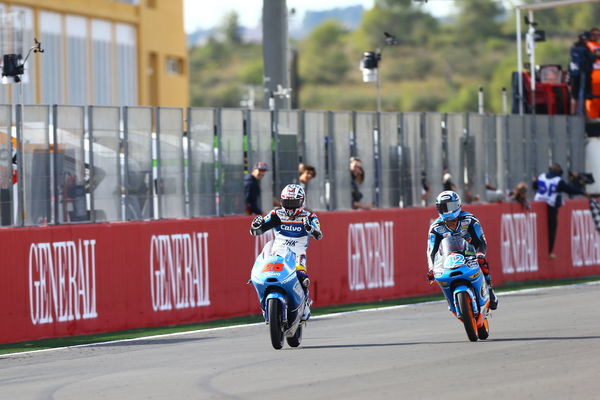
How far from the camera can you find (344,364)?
12711mm

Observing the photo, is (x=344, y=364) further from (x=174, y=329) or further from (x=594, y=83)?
(x=594, y=83)

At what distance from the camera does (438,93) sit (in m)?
144

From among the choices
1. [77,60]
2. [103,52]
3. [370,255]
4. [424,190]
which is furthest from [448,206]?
[103,52]

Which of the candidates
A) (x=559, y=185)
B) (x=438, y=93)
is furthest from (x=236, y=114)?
(x=438, y=93)

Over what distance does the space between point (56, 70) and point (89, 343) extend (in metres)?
31.9

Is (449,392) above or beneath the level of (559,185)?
beneath

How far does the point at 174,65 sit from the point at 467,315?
153ft

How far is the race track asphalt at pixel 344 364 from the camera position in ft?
35.9

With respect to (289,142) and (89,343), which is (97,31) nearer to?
(289,142)

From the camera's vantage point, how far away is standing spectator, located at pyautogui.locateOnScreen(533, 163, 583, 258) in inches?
1050

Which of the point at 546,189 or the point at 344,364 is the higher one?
the point at 546,189

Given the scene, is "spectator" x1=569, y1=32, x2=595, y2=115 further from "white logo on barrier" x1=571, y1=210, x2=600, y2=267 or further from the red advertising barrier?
the red advertising barrier

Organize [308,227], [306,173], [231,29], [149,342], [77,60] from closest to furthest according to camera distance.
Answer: [308,227], [149,342], [306,173], [77,60], [231,29]

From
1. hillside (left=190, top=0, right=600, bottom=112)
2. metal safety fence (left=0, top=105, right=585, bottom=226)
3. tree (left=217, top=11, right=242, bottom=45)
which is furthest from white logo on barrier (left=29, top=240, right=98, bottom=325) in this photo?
tree (left=217, top=11, right=242, bottom=45)
